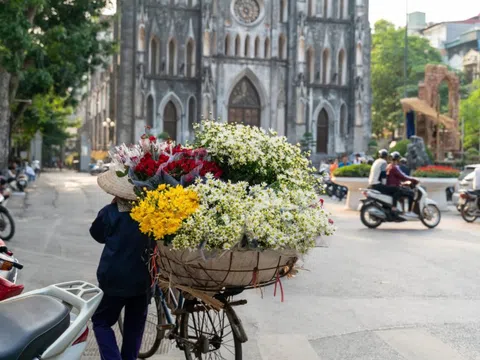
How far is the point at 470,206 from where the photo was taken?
56.0ft

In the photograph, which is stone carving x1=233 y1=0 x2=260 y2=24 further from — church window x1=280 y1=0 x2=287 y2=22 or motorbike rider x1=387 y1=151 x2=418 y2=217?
motorbike rider x1=387 y1=151 x2=418 y2=217

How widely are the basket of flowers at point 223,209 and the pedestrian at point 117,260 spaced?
0.51ft

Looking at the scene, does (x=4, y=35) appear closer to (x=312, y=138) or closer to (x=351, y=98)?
(x=312, y=138)

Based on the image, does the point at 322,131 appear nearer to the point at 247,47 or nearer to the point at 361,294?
the point at 247,47

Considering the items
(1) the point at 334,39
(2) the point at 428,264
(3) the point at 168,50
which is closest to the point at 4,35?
(2) the point at 428,264

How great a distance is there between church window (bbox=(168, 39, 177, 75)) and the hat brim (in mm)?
43125

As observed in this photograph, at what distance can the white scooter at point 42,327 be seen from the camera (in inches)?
105

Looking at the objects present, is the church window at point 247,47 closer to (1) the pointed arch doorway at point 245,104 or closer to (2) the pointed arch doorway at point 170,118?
(1) the pointed arch doorway at point 245,104

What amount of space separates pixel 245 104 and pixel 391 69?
16.6m

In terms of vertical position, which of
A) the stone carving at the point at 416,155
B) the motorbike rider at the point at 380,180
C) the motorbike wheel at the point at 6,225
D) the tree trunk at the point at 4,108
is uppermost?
the tree trunk at the point at 4,108

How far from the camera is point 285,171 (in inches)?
169

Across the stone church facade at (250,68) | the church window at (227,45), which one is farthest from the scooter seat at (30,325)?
the church window at (227,45)

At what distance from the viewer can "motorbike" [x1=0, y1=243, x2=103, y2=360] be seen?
268cm

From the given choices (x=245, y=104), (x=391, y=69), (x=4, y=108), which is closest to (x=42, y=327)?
(x=4, y=108)
